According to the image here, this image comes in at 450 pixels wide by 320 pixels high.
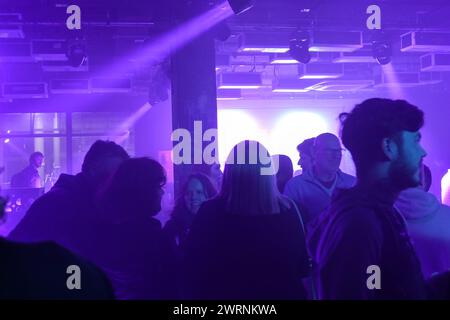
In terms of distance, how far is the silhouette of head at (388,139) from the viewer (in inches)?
60.4

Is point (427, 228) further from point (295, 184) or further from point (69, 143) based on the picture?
point (69, 143)

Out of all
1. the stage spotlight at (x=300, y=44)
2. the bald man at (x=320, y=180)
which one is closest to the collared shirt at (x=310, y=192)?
the bald man at (x=320, y=180)

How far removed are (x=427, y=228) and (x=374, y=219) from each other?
85cm

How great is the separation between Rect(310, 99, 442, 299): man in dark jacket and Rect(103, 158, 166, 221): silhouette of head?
0.94 metres

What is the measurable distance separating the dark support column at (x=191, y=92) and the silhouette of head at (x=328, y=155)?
158 cm

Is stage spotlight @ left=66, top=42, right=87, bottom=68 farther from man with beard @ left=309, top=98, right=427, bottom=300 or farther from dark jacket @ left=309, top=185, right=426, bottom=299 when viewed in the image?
dark jacket @ left=309, top=185, right=426, bottom=299

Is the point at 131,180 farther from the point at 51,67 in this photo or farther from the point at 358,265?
the point at 51,67

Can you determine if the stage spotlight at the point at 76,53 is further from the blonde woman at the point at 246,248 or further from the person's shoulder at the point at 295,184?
the blonde woman at the point at 246,248

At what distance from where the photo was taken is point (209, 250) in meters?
2.01

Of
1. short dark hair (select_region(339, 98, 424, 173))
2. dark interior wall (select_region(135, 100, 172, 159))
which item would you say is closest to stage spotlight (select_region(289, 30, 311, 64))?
short dark hair (select_region(339, 98, 424, 173))

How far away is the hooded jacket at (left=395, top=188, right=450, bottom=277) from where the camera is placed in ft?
6.83

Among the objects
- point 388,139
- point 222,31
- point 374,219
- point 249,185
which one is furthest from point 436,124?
point 374,219

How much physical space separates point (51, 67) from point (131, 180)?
7.30 m

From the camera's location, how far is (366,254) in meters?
1.35
